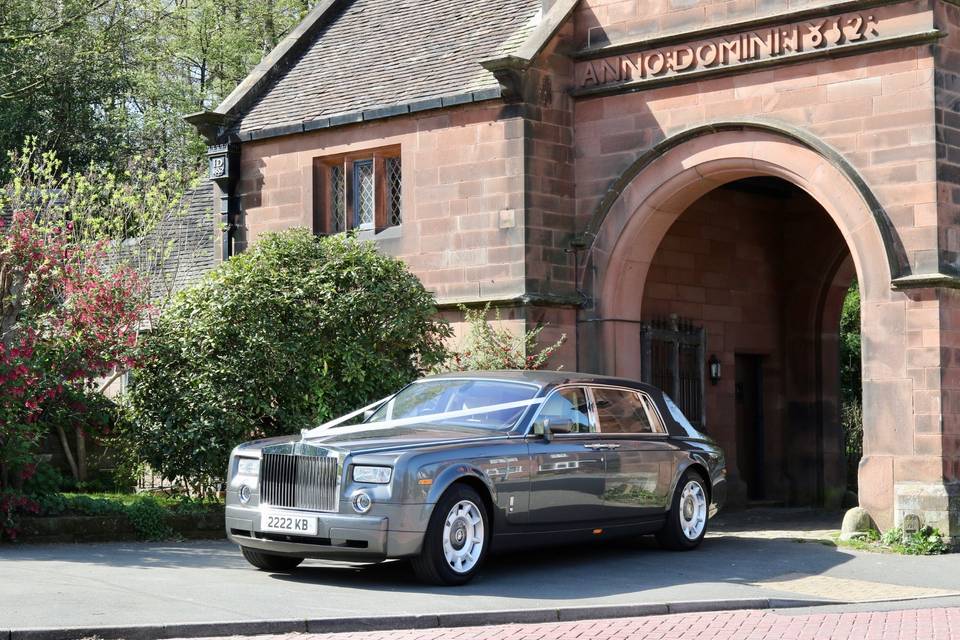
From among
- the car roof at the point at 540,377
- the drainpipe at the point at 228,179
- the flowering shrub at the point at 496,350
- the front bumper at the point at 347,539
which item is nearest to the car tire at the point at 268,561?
the front bumper at the point at 347,539

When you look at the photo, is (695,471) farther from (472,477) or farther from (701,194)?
(701,194)

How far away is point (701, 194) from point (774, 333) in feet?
17.4

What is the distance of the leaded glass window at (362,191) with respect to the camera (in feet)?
66.4

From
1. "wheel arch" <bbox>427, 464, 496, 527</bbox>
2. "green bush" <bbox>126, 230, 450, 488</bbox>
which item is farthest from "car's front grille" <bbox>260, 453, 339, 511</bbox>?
"green bush" <bbox>126, 230, 450, 488</bbox>

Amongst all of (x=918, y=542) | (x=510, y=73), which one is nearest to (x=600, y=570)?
(x=918, y=542)

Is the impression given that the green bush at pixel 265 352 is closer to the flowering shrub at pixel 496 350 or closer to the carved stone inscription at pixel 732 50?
the flowering shrub at pixel 496 350

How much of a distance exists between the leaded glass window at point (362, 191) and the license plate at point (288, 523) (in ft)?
31.6

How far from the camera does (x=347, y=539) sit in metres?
10.6

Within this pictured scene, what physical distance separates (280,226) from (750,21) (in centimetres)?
762

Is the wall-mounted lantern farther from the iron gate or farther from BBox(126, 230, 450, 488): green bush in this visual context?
BBox(126, 230, 450, 488): green bush

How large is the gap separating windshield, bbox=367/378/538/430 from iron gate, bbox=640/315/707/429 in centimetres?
704

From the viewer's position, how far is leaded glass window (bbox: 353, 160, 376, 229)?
66.4 feet

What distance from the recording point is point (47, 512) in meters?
13.8

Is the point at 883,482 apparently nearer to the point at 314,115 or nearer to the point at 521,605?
the point at 521,605
